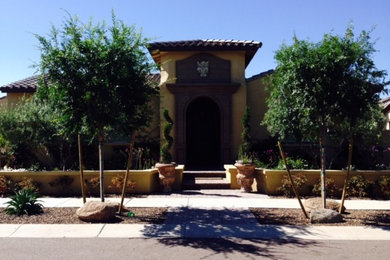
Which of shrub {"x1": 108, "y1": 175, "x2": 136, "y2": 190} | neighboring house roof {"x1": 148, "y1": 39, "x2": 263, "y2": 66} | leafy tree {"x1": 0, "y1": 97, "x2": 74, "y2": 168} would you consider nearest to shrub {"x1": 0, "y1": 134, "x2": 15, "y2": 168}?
leafy tree {"x1": 0, "y1": 97, "x2": 74, "y2": 168}

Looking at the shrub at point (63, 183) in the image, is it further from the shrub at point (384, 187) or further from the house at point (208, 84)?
the shrub at point (384, 187)

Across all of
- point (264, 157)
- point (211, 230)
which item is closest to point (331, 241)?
point (211, 230)

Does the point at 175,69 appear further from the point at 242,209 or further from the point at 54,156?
the point at 242,209

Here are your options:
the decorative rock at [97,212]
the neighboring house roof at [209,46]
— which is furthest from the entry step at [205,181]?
the neighboring house roof at [209,46]

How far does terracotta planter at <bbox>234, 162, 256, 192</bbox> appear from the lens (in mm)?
11234

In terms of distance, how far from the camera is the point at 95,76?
25.0 ft

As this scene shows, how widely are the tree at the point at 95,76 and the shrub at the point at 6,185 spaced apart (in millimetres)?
4453

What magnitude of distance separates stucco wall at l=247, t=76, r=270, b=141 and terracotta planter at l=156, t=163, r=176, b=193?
4658 millimetres

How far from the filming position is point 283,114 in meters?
8.32

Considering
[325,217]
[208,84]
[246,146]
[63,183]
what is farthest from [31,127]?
[325,217]

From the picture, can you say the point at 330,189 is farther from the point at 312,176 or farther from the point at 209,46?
the point at 209,46

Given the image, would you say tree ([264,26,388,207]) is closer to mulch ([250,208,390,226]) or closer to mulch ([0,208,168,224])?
mulch ([250,208,390,226])

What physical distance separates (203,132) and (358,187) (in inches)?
262

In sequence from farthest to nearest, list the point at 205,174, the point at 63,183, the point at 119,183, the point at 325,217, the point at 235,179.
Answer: the point at 205,174
the point at 235,179
the point at 63,183
the point at 119,183
the point at 325,217
